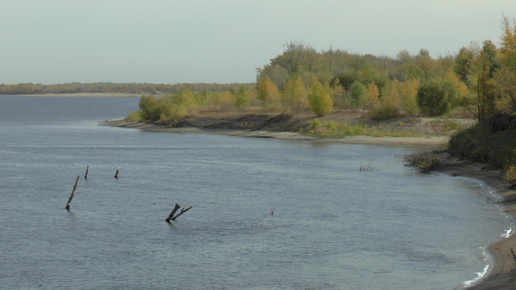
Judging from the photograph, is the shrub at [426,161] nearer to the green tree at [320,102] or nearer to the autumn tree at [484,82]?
the autumn tree at [484,82]

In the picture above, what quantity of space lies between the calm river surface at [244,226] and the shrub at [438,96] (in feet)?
98.7

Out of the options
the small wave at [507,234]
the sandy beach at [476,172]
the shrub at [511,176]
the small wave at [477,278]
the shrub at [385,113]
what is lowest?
the small wave at [477,278]

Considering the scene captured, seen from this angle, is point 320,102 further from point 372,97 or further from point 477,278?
point 477,278

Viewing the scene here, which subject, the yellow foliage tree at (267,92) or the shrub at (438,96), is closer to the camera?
the shrub at (438,96)

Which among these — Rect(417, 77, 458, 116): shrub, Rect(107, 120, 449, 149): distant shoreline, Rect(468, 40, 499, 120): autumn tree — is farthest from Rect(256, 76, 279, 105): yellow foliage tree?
Rect(468, 40, 499, 120): autumn tree

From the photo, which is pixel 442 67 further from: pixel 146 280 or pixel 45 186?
pixel 146 280

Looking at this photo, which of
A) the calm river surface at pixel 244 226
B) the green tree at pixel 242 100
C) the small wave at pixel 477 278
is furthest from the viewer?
the green tree at pixel 242 100

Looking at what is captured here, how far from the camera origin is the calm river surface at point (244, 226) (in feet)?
65.9

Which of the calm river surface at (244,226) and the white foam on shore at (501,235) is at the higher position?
the white foam on shore at (501,235)

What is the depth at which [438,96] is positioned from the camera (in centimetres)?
7956

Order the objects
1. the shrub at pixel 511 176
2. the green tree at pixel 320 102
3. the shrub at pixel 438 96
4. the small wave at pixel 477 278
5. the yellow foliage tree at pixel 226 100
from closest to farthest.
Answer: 1. the small wave at pixel 477 278
2. the shrub at pixel 511 176
3. the shrub at pixel 438 96
4. the green tree at pixel 320 102
5. the yellow foliage tree at pixel 226 100

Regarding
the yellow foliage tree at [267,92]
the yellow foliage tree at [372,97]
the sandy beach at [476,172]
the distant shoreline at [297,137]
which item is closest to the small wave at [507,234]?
the sandy beach at [476,172]

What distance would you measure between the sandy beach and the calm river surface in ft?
2.28

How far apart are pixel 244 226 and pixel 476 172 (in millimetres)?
20244
